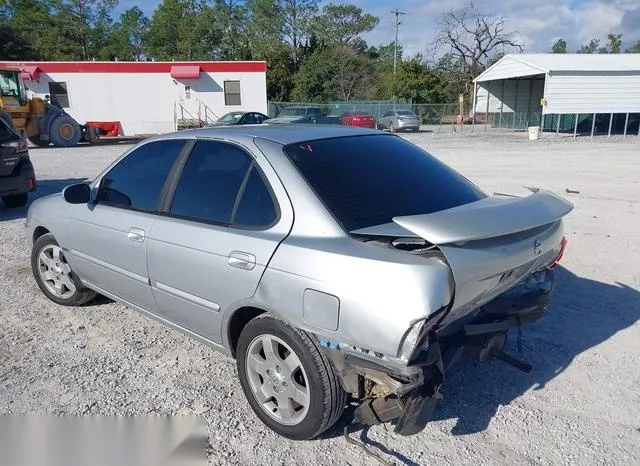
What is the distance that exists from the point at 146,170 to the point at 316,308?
1.97 metres

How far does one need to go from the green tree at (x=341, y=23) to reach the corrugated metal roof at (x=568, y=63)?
102 feet

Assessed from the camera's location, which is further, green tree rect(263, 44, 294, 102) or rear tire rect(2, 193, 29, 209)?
green tree rect(263, 44, 294, 102)

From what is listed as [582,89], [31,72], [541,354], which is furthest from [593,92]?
[31,72]

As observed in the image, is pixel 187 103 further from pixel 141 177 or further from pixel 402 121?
pixel 141 177

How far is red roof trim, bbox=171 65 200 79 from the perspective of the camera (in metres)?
28.0

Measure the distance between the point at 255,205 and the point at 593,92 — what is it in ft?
101

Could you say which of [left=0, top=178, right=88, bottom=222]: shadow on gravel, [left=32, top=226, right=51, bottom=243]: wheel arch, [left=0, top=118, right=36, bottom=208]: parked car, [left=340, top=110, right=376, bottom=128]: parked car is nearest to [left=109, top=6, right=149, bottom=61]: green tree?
[left=340, top=110, right=376, bottom=128]: parked car

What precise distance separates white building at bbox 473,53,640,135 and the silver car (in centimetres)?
2811

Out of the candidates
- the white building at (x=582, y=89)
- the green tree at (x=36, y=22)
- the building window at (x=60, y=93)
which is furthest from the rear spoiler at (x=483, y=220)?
the green tree at (x=36, y=22)

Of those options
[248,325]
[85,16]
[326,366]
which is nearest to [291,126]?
[248,325]

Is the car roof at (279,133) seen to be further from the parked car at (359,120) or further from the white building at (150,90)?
the parked car at (359,120)

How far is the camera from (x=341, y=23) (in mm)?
61344

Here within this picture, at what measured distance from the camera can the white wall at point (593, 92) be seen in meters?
28.0

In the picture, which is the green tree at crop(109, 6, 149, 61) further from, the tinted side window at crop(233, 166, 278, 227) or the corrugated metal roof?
the tinted side window at crop(233, 166, 278, 227)
